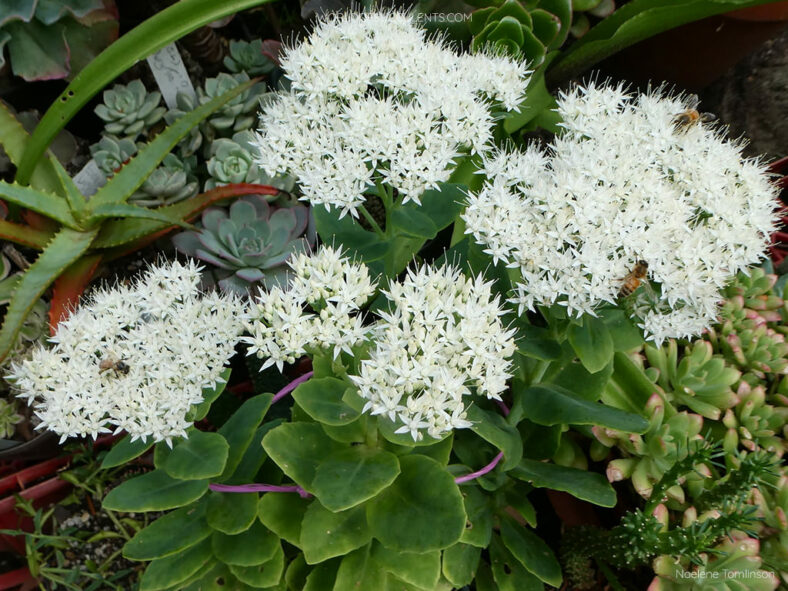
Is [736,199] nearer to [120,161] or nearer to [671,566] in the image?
[671,566]

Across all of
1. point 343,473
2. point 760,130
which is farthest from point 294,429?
point 760,130

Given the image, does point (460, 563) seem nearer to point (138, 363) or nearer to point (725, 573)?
point (725, 573)

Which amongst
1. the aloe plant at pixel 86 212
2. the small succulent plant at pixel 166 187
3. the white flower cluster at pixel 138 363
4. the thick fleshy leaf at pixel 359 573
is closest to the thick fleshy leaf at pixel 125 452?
the white flower cluster at pixel 138 363

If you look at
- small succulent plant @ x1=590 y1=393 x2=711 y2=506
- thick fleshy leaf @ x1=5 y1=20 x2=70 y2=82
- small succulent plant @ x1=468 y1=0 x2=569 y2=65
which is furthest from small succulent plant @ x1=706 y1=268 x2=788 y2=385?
thick fleshy leaf @ x1=5 y1=20 x2=70 y2=82

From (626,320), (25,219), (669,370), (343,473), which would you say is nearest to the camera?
(343,473)

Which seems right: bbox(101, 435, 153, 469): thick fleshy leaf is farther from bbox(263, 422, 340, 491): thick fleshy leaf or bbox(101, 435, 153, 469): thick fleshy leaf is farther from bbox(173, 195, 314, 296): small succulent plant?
bbox(173, 195, 314, 296): small succulent plant
